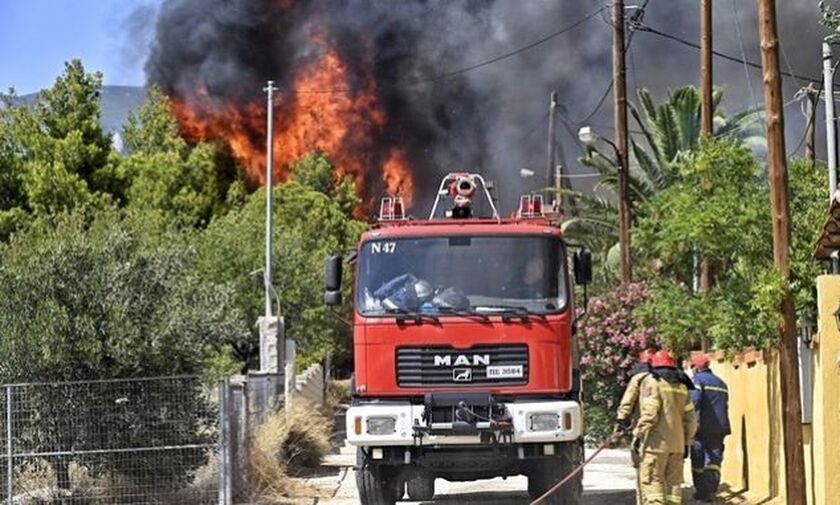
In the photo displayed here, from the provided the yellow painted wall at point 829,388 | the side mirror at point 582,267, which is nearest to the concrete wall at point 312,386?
the side mirror at point 582,267

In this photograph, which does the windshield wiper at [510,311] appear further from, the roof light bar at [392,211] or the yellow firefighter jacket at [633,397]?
the roof light bar at [392,211]

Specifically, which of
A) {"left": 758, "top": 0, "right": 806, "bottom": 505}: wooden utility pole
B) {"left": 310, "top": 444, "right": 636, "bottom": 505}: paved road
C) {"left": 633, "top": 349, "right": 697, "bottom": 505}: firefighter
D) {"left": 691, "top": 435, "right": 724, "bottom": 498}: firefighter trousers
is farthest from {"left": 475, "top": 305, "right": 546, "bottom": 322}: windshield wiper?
{"left": 310, "top": 444, "right": 636, "bottom": 505}: paved road

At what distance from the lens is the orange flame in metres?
68.4

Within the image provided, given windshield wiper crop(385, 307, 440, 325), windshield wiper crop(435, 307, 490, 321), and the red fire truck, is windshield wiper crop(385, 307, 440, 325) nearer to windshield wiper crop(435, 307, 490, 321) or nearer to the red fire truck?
the red fire truck

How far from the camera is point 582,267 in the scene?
1509cm

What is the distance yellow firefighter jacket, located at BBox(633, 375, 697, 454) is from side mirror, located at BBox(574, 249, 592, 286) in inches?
60.2

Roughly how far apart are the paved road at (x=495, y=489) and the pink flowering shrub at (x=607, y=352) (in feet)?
11.8

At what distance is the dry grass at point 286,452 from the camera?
1820 cm

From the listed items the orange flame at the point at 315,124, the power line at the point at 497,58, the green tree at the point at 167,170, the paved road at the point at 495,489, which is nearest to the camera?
the paved road at the point at 495,489

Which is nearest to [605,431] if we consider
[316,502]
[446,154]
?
[316,502]

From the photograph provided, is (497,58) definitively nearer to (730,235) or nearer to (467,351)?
(730,235)

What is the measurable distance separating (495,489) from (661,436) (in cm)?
619

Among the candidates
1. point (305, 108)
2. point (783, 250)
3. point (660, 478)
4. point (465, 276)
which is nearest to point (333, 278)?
point (465, 276)

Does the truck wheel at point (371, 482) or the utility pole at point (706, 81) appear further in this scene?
the utility pole at point (706, 81)
